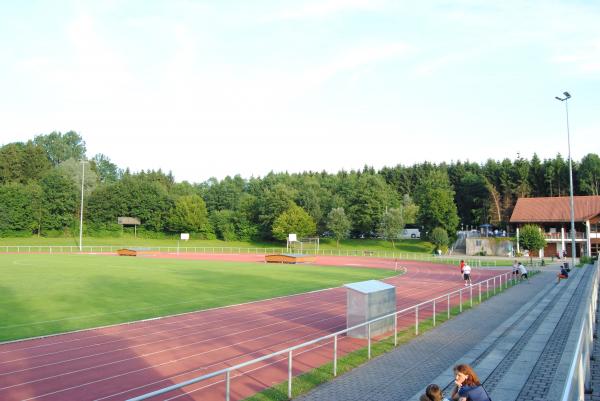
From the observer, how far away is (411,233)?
95188 mm

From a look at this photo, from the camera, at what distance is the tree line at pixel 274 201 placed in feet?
264

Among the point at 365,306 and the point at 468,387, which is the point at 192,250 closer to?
the point at 365,306

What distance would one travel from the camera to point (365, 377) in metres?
10.3

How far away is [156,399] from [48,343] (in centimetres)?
591

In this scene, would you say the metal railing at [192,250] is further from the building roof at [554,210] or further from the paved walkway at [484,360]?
the paved walkway at [484,360]

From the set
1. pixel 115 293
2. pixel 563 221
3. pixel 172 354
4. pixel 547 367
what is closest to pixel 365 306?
pixel 547 367

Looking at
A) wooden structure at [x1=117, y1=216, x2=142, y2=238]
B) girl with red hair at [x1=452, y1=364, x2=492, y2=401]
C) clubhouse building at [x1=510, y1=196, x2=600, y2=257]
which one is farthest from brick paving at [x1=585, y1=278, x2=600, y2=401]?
wooden structure at [x1=117, y1=216, x2=142, y2=238]

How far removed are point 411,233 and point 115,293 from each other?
7760 centimetres

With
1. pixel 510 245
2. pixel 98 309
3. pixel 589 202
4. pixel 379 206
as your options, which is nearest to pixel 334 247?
pixel 379 206

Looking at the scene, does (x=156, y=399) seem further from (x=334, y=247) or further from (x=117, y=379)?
(x=334, y=247)

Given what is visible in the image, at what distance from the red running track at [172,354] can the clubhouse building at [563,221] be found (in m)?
53.9

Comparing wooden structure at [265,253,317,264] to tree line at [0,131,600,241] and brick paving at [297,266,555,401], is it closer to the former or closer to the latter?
tree line at [0,131,600,241]

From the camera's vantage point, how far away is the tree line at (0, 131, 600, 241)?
8044 cm

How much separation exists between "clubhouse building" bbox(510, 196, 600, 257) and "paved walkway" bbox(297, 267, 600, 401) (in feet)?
170
